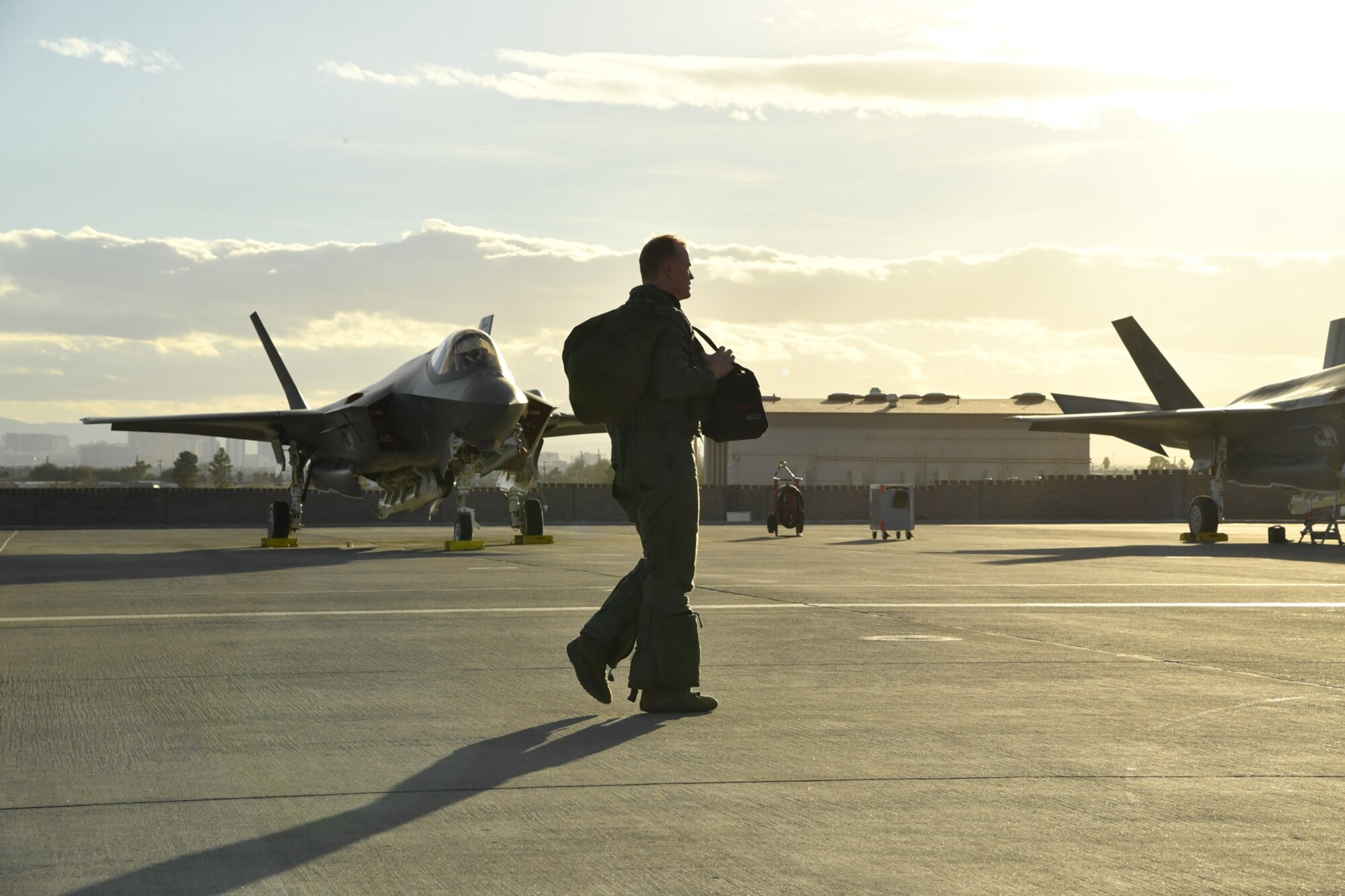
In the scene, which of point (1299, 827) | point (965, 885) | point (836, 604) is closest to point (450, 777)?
point (965, 885)

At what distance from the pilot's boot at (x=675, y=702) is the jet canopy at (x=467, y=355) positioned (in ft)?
55.4

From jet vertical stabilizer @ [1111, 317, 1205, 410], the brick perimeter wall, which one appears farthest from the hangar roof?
jet vertical stabilizer @ [1111, 317, 1205, 410]

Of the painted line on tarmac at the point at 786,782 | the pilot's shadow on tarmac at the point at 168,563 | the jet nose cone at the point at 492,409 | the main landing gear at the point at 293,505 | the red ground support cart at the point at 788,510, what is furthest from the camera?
the red ground support cart at the point at 788,510

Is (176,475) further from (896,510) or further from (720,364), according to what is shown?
(720,364)

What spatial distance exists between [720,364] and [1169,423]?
2473cm

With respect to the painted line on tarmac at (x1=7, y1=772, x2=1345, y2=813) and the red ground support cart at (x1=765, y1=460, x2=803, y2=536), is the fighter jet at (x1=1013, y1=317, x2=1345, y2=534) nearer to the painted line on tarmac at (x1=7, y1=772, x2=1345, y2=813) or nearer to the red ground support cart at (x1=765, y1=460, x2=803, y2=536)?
the red ground support cart at (x1=765, y1=460, x2=803, y2=536)

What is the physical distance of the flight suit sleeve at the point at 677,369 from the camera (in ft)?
20.1

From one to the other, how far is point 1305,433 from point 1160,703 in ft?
73.9

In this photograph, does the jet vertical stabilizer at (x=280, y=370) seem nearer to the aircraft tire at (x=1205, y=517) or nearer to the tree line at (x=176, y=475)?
the aircraft tire at (x=1205, y=517)

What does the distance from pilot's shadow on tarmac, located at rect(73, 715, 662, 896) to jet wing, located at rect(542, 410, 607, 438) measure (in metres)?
20.3

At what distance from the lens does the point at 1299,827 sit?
13.1ft

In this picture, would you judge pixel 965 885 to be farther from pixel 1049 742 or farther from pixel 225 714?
pixel 225 714

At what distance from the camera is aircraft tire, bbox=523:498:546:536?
25.5 metres

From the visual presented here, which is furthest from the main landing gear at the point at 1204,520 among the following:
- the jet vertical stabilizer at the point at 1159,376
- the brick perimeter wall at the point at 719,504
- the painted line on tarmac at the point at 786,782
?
the painted line on tarmac at the point at 786,782
